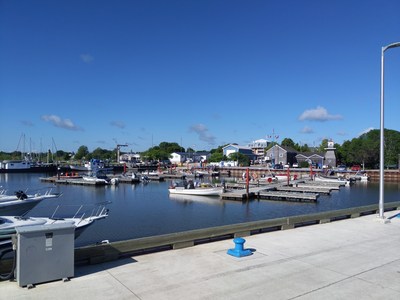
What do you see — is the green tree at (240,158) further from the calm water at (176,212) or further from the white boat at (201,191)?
the white boat at (201,191)

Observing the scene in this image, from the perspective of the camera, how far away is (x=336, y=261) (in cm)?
904

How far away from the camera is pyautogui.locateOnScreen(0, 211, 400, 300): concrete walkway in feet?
21.8

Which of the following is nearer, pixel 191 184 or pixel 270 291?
pixel 270 291

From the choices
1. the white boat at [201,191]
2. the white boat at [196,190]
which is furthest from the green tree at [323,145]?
the white boat at [201,191]

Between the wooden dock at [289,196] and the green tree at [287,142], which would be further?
the green tree at [287,142]

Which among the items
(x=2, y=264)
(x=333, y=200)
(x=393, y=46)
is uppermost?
(x=393, y=46)

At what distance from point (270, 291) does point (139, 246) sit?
151 inches

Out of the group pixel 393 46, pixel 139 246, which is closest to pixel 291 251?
pixel 139 246

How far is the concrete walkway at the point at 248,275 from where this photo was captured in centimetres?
666

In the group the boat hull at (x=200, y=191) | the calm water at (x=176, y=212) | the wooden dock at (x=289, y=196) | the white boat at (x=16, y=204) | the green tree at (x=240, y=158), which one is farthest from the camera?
the green tree at (x=240, y=158)

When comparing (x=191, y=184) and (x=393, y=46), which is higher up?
(x=393, y=46)

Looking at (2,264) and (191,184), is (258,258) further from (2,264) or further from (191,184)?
(191,184)

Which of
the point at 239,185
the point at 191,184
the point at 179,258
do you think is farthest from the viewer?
the point at 239,185

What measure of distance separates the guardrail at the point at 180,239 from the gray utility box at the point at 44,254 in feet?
3.58
